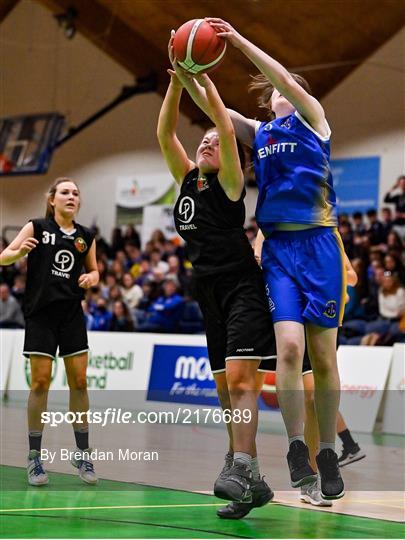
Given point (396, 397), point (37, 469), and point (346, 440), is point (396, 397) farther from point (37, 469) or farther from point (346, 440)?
point (37, 469)

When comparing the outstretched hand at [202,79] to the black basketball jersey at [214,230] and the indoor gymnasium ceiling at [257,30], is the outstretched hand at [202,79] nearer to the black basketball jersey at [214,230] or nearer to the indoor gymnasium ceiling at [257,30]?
the black basketball jersey at [214,230]

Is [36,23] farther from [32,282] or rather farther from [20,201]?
[32,282]

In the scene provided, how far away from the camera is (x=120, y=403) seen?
14117mm

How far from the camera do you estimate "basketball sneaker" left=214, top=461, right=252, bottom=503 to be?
4746 millimetres

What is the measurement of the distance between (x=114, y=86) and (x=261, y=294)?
778 inches

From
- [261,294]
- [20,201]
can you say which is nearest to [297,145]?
[261,294]

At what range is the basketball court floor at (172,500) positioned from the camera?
4.80m

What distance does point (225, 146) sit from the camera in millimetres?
5086

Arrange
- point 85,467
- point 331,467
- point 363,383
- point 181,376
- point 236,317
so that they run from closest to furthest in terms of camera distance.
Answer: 1. point 331,467
2. point 236,317
3. point 85,467
4. point 363,383
5. point 181,376

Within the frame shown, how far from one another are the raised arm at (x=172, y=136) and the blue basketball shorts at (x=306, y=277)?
2.44 feet

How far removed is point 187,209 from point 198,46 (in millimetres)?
918

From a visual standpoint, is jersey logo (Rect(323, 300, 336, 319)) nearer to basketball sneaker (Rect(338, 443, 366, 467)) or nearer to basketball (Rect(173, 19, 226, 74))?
basketball (Rect(173, 19, 226, 74))

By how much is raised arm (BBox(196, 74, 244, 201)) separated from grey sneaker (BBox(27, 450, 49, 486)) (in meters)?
2.42

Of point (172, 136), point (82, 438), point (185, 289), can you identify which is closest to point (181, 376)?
point (185, 289)
